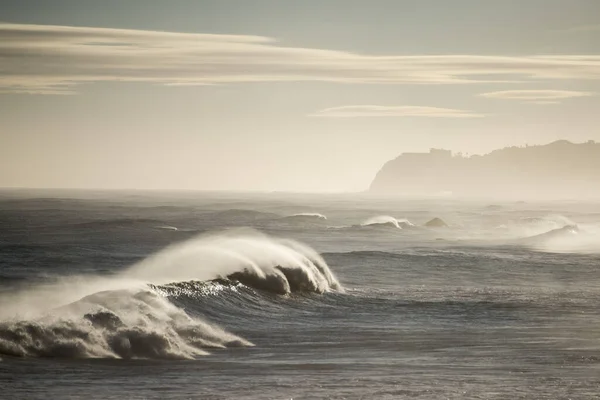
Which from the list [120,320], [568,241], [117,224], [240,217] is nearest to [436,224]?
[240,217]

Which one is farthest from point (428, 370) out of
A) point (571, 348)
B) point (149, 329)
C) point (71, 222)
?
point (71, 222)

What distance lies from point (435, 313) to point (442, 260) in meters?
23.7

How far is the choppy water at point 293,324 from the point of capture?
1984 centimetres

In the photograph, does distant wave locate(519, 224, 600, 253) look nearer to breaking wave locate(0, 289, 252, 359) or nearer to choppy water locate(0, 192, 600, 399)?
choppy water locate(0, 192, 600, 399)

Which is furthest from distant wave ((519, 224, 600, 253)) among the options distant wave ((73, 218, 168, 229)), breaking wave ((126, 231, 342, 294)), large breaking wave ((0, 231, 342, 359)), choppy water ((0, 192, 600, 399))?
large breaking wave ((0, 231, 342, 359))

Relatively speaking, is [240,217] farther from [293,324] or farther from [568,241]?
[293,324]

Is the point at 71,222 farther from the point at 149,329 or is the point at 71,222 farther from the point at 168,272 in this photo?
the point at 149,329

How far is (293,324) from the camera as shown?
30047mm

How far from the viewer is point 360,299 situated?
36.8 meters

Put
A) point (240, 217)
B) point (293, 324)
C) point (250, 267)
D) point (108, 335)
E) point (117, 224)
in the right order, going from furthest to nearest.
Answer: point (240, 217) → point (117, 224) → point (250, 267) → point (293, 324) → point (108, 335)

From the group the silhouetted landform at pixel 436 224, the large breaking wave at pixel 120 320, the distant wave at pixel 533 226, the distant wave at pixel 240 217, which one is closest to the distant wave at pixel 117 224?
the distant wave at pixel 240 217

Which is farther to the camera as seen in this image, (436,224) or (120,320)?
(436,224)

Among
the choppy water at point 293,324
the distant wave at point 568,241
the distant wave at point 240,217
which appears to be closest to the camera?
the choppy water at point 293,324

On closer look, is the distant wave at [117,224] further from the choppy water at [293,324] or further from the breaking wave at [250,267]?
the breaking wave at [250,267]
